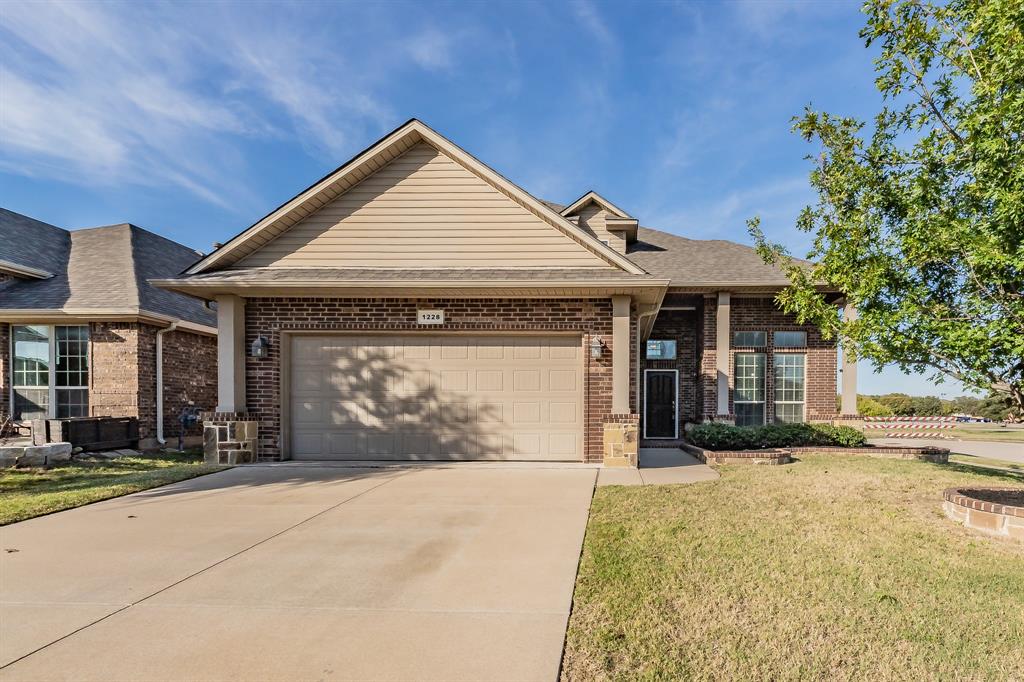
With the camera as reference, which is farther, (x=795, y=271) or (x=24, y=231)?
(x=24, y=231)

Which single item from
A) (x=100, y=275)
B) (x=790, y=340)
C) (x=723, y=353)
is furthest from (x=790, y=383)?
(x=100, y=275)

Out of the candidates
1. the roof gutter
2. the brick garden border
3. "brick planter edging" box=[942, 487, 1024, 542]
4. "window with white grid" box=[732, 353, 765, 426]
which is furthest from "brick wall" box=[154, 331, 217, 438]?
"brick planter edging" box=[942, 487, 1024, 542]

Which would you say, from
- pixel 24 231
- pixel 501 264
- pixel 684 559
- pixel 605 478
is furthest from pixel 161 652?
pixel 24 231

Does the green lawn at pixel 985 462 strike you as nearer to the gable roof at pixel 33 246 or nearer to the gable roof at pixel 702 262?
the gable roof at pixel 702 262

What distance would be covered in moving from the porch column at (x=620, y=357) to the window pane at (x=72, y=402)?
12.3 metres

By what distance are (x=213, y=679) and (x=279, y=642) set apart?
1.28 feet

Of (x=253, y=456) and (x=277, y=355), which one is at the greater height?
(x=277, y=355)

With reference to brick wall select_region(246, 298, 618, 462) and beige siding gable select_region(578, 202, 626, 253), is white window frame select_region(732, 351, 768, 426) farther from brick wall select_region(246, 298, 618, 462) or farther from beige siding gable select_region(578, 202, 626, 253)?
brick wall select_region(246, 298, 618, 462)

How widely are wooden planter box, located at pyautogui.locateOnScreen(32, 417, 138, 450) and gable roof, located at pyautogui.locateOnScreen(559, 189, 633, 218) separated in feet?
39.3

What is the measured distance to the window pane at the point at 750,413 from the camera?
1350cm

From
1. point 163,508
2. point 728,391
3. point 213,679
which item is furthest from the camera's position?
point 728,391

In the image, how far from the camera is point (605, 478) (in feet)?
25.3

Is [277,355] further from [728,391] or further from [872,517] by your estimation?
[728,391]

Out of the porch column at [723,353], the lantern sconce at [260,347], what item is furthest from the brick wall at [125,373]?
the porch column at [723,353]
